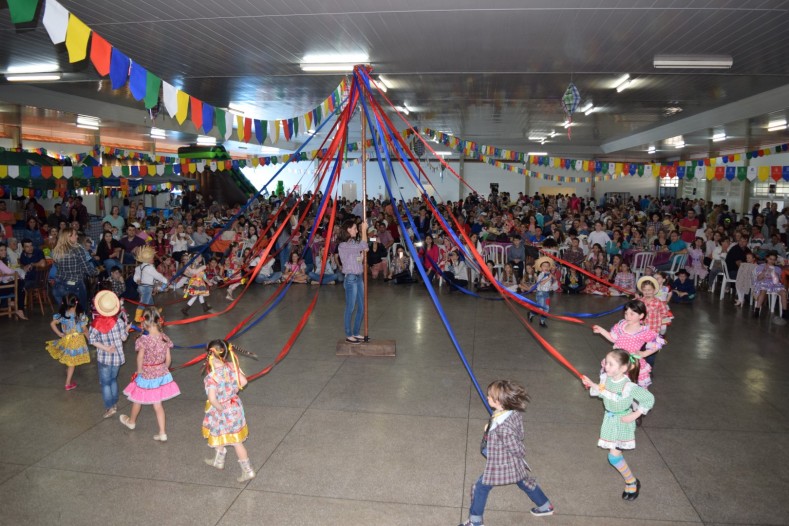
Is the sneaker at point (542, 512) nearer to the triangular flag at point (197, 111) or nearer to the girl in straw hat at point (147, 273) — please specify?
the triangular flag at point (197, 111)

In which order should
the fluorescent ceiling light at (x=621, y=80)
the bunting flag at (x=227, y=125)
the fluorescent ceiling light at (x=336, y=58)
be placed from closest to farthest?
the bunting flag at (x=227, y=125) < the fluorescent ceiling light at (x=336, y=58) < the fluorescent ceiling light at (x=621, y=80)

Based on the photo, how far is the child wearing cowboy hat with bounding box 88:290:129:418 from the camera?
511 centimetres

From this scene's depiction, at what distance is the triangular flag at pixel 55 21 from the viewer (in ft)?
12.9

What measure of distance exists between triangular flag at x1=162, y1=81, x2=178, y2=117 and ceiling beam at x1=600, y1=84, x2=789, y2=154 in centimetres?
1214

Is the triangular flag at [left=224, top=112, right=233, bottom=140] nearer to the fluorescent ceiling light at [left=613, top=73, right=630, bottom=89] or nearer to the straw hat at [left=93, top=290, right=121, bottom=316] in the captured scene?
the straw hat at [left=93, top=290, right=121, bottom=316]

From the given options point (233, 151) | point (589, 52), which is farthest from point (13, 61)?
point (233, 151)

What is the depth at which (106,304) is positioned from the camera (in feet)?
16.8

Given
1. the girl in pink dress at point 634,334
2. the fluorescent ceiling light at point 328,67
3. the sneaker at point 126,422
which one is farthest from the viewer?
the fluorescent ceiling light at point 328,67

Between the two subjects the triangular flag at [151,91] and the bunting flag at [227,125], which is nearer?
the triangular flag at [151,91]

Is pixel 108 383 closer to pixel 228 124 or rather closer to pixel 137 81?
pixel 137 81

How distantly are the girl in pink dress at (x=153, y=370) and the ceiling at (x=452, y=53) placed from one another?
9.31 ft

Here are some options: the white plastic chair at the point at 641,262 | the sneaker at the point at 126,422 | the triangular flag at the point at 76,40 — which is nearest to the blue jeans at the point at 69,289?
the sneaker at the point at 126,422

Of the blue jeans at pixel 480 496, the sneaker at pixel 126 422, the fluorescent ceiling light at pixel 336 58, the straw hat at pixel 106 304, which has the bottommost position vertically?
the sneaker at pixel 126 422

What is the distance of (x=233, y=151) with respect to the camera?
33.9m
